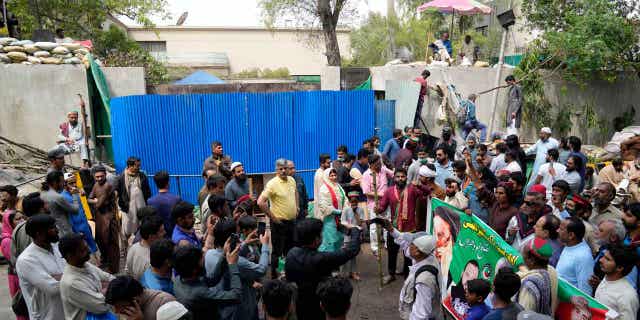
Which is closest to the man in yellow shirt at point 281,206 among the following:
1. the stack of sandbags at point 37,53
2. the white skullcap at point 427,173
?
the white skullcap at point 427,173

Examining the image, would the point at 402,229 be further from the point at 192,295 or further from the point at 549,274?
the point at 192,295

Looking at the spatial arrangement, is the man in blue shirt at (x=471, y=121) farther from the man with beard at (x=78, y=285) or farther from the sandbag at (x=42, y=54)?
the sandbag at (x=42, y=54)

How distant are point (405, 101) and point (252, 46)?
27640mm

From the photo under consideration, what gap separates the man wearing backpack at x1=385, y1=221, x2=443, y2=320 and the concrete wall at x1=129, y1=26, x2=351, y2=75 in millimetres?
33310

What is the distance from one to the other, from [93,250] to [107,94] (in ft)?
23.2

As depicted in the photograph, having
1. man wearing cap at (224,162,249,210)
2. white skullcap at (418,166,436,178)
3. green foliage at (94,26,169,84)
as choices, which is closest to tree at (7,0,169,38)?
green foliage at (94,26,169,84)

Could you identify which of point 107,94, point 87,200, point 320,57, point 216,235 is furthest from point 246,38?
point 216,235

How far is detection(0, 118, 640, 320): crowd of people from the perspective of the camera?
12.9ft

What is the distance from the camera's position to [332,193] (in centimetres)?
752

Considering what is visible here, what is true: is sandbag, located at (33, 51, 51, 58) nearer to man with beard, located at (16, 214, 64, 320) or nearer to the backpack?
man with beard, located at (16, 214, 64, 320)

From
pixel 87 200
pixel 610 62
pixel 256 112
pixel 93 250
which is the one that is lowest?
pixel 93 250

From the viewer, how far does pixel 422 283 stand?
14.7 ft

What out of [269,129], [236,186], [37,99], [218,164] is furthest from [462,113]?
[37,99]

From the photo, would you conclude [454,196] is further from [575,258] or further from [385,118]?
[385,118]
